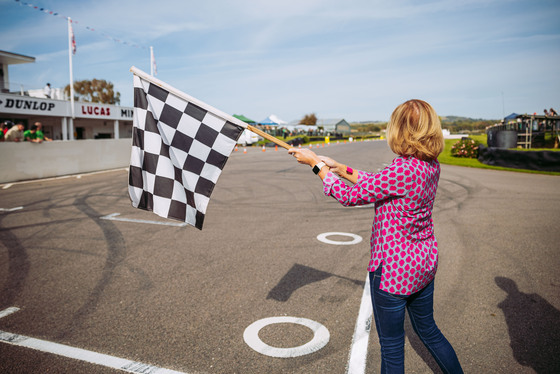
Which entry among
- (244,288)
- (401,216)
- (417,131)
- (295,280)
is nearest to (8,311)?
(244,288)

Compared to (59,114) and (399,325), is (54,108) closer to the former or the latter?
(59,114)

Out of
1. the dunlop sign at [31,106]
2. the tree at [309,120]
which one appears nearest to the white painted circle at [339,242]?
the dunlop sign at [31,106]

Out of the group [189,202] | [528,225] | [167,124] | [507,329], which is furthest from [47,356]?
[528,225]

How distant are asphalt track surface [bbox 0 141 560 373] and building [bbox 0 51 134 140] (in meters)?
26.1

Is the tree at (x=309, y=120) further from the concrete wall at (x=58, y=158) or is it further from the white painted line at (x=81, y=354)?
the white painted line at (x=81, y=354)

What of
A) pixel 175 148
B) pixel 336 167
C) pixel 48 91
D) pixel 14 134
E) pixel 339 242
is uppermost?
pixel 48 91

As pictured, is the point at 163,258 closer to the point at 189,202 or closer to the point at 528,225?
the point at 189,202

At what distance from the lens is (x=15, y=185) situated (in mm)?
11117

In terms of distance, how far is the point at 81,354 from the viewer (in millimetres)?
2812

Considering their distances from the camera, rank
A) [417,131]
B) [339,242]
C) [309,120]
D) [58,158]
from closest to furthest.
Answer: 1. [417,131]
2. [339,242]
3. [58,158]
4. [309,120]

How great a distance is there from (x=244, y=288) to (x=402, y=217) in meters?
2.40

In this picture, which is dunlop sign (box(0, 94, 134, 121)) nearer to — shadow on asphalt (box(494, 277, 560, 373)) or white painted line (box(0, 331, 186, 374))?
white painted line (box(0, 331, 186, 374))

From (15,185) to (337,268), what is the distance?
35.9 ft

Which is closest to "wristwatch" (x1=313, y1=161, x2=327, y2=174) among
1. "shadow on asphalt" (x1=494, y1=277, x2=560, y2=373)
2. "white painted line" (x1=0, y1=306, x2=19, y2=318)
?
"shadow on asphalt" (x1=494, y1=277, x2=560, y2=373)
